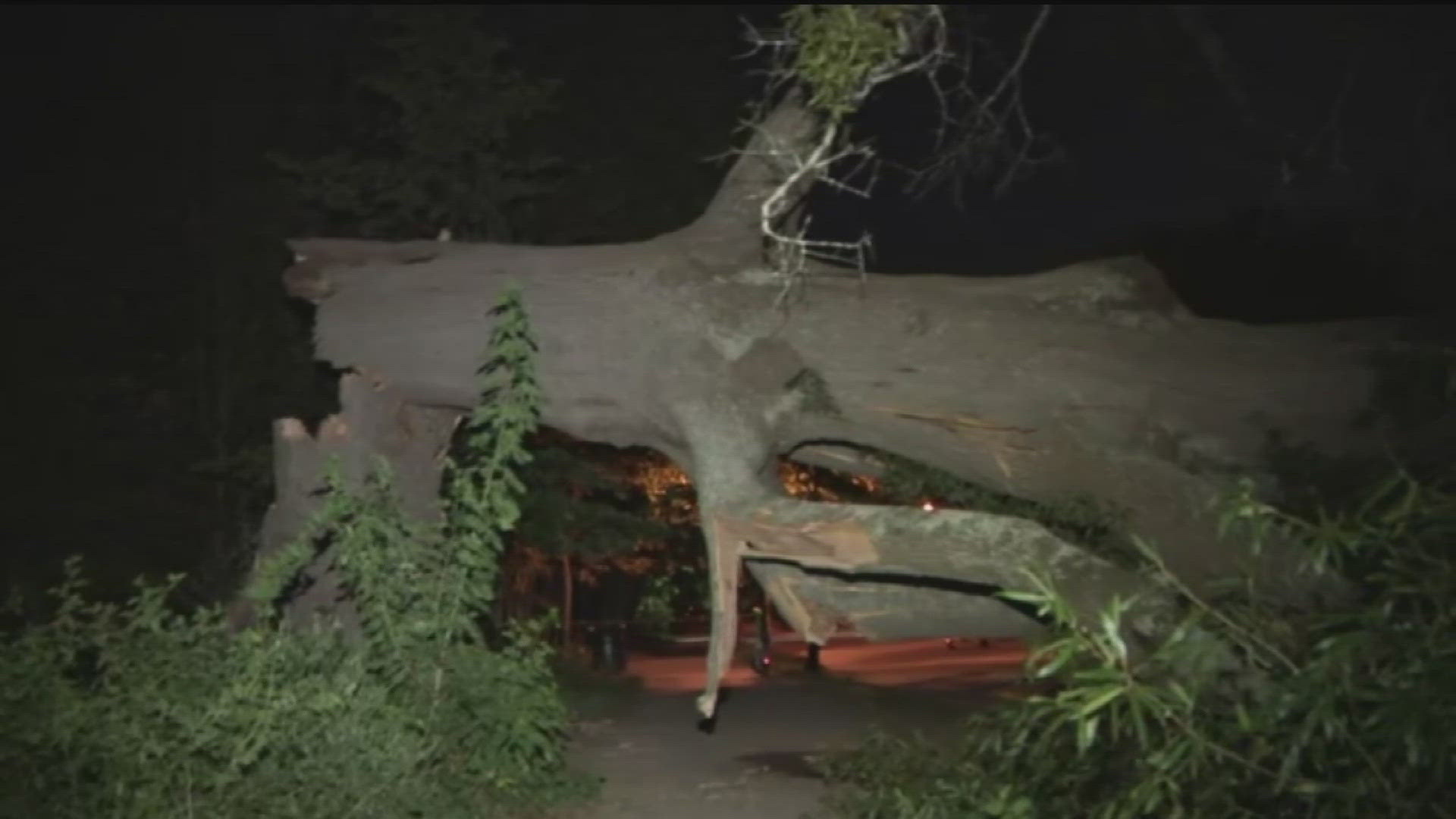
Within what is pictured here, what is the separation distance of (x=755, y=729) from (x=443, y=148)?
20.8 feet

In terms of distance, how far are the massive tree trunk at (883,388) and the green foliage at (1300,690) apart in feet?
5.04

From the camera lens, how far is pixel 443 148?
1664 centimetres

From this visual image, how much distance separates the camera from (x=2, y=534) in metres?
Result: 20.3

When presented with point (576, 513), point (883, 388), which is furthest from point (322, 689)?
point (576, 513)

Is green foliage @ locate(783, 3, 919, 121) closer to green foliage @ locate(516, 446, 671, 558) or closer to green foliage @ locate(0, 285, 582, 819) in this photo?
green foliage @ locate(0, 285, 582, 819)

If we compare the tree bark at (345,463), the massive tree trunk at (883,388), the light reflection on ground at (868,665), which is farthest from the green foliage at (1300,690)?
the light reflection on ground at (868,665)

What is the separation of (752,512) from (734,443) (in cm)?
44

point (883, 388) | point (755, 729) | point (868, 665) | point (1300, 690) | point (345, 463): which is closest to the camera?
point (1300, 690)

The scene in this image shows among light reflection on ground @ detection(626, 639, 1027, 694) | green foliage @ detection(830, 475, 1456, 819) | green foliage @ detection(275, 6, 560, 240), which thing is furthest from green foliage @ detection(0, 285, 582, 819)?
light reflection on ground @ detection(626, 639, 1027, 694)

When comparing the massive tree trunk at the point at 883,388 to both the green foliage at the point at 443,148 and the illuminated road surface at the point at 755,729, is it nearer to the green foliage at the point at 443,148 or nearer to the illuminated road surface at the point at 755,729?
the illuminated road surface at the point at 755,729

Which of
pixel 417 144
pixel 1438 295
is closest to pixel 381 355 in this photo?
pixel 1438 295

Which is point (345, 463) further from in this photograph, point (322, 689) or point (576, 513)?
point (576, 513)

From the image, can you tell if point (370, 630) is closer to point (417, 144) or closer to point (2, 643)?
point (2, 643)

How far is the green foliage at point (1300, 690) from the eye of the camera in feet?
15.0
